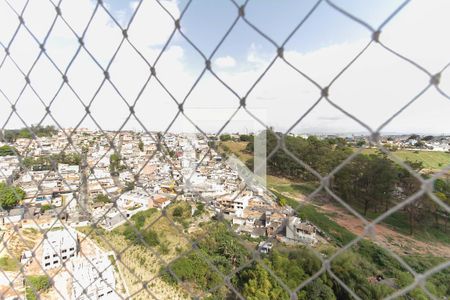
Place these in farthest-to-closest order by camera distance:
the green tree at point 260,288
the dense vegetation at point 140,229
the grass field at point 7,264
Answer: the dense vegetation at point 140,229 → the grass field at point 7,264 → the green tree at point 260,288

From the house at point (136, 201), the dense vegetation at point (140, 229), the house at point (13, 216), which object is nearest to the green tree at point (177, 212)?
the dense vegetation at point (140, 229)

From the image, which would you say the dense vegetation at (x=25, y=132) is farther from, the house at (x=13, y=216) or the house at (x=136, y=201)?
the house at (x=136, y=201)

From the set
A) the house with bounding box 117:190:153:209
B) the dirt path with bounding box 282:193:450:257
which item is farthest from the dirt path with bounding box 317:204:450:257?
the house with bounding box 117:190:153:209

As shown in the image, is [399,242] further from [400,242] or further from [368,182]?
[368,182]

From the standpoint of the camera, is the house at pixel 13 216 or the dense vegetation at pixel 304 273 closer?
the house at pixel 13 216

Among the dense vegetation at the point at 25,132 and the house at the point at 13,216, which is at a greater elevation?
the dense vegetation at the point at 25,132

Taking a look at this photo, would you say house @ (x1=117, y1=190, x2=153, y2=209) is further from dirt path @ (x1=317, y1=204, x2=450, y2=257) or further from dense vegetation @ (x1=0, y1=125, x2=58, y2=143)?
dense vegetation @ (x1=0, y1=125, x2=58, y2=143)

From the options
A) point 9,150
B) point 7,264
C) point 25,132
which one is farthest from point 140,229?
point 25,132

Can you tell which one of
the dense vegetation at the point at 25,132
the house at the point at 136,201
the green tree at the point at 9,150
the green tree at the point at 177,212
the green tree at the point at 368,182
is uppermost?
the dense vegetation at the point at 25,132

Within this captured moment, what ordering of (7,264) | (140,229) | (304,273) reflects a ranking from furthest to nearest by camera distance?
1. (140,229)
2. (7,264)
3. (304,273)

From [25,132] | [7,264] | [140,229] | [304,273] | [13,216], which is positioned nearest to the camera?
[25,132]

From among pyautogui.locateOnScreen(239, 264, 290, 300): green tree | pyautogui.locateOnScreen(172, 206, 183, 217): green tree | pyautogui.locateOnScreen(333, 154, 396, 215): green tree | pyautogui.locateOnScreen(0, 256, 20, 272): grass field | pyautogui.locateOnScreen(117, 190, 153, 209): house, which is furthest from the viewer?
pyautogui.locateOnScreen(117, 190, 153, 209): house

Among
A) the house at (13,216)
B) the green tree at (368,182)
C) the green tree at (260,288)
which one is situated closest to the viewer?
the house at (13,216)
